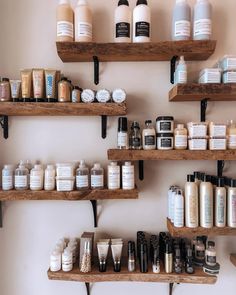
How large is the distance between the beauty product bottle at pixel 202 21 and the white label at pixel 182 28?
4 centimetres

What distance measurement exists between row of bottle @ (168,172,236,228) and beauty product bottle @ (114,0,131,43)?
633 millimetres

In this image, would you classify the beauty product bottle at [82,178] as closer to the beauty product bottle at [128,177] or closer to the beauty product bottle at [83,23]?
the beauty product bottle at [128,177]

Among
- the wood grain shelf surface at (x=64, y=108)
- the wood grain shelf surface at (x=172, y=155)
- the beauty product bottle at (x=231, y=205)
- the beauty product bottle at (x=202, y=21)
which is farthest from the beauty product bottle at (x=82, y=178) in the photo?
the beauty product bottle at (x=202, y=21)

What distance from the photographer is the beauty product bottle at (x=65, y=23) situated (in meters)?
0.97

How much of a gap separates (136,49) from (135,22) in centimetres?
12

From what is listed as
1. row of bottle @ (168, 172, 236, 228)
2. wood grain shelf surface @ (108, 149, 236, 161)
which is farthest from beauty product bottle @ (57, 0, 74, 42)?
row of bottle @ (168, 172, 236, 228)

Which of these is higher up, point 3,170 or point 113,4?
point 113,4

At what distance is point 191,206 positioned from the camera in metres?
0.94

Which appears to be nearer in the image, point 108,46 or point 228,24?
point 108,46

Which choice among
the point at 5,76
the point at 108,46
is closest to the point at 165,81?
the point at 108,46

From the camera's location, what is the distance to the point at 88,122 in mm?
1094

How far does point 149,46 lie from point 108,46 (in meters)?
0.16

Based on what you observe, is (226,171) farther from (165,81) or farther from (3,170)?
(3,170)

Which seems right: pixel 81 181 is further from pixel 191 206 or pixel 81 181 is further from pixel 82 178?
pixel 191 206
